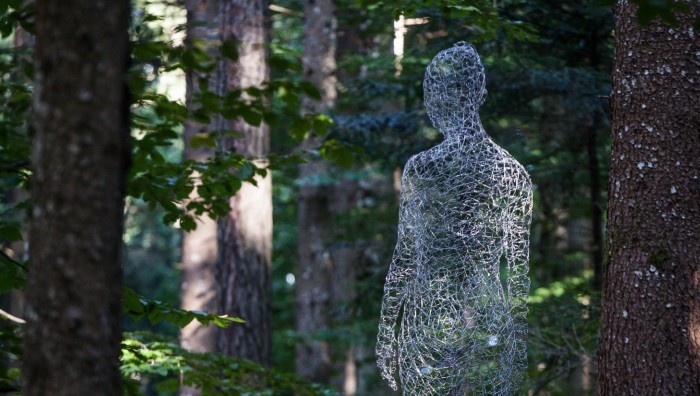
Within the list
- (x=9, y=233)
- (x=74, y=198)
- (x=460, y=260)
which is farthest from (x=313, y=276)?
(x=74, y=198)

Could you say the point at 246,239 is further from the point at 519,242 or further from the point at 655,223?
the point at 655,223

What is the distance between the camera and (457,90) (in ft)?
17.7

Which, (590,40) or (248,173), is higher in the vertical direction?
(590,40)

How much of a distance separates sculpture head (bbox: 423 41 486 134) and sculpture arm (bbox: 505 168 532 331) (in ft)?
1.69

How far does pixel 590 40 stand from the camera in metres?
9.47

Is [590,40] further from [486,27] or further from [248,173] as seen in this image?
[248,173]

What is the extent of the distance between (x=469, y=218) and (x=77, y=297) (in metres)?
3.45

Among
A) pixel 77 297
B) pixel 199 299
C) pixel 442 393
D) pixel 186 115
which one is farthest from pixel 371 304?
pixel 77 297

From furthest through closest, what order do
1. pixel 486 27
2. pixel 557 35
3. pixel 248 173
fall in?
1. pixel 557 35
2. pixel 486 27
3. pixel 248 173

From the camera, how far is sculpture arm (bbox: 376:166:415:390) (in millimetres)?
5348

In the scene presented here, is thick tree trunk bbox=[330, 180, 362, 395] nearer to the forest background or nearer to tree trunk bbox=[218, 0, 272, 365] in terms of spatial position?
the forest background

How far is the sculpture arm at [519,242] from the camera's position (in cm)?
527

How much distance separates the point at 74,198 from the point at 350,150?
2.54 m

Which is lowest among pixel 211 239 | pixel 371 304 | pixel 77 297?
pixel 371 304
